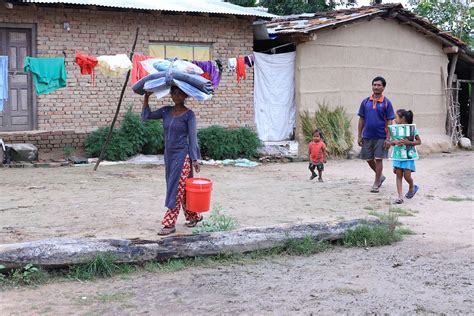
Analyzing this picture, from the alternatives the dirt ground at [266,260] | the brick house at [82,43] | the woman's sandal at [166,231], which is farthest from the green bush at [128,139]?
the woman's sandal at [166,231]

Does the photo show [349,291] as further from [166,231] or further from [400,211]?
[400,211]

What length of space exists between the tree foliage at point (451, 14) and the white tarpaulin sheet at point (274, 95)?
343 inches

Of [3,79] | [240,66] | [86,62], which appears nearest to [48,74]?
[3,79]

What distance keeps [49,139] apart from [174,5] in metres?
3.73

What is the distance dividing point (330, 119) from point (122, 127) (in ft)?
15.8

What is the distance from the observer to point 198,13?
1308 cm

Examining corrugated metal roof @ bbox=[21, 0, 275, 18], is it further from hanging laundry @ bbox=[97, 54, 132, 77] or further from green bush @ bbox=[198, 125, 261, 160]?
green bush @ bbox=[198, 125, 261, 160]

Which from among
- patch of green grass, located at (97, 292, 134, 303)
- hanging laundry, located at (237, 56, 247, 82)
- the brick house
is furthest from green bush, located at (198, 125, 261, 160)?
patch of green grass, located at (97, 292, 134, 303)

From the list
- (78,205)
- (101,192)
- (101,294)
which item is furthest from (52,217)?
(101,294)

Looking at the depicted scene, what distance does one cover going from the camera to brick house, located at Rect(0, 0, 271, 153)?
1184 centimetres

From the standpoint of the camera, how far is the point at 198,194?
5762 millimetres

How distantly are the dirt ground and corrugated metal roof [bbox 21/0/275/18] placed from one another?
3.27 meters

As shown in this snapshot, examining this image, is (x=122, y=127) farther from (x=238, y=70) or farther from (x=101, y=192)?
(x=101, y=192)

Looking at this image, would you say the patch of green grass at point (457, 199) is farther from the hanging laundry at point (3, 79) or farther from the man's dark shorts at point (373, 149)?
the hanging laundry at point (3, 79)
